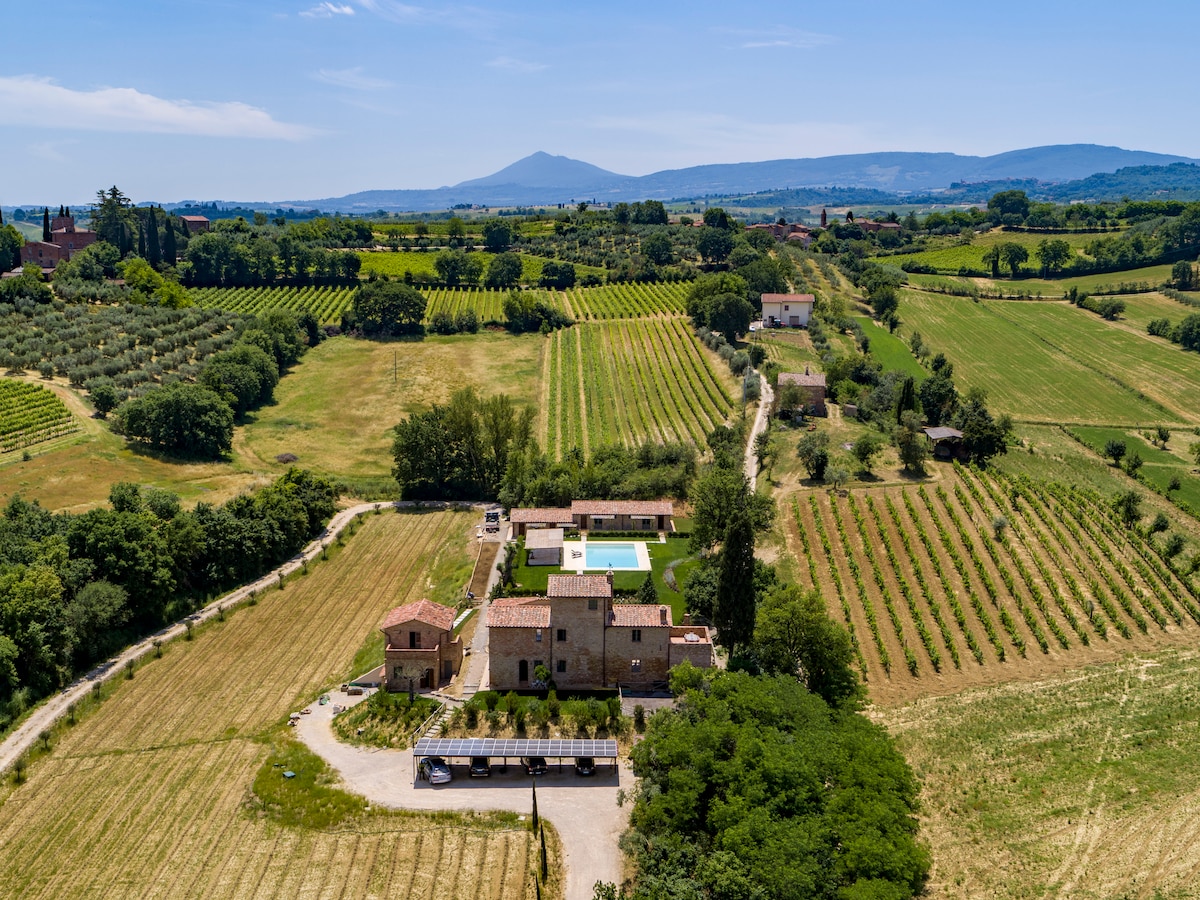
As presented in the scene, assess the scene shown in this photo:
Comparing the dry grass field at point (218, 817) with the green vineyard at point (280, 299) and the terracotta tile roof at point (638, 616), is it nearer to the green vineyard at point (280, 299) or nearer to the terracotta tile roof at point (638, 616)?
the terracotta tile roof at point (638, 616)

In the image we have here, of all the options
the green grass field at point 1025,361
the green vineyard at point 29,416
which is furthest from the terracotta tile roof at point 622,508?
the green grass field at point 1025,361

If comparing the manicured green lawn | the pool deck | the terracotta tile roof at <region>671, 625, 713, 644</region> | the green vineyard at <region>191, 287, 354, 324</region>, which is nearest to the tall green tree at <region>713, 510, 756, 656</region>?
the terracotta tile roof at <region>671, 625, 713, 644</region>

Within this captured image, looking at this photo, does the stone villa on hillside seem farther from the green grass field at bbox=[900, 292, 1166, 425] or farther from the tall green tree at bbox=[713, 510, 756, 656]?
the green grass field at bbox=[900, 292, 1166, 425]

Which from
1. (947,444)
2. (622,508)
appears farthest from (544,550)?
(947,444)

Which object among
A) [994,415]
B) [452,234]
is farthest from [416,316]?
[994,415]

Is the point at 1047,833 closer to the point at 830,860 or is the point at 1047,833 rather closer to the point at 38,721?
the point at 830,860

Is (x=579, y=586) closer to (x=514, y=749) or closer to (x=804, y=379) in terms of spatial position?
(x=514, y=749)
